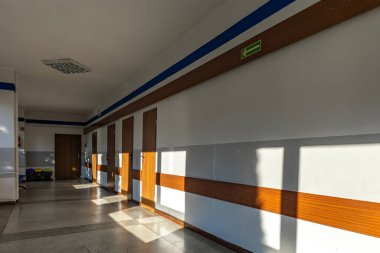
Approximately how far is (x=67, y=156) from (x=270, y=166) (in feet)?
42.9

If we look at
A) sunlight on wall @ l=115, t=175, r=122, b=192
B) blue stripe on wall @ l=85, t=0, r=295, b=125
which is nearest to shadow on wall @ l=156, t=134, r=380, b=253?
blue stripe on wall @ l=85, t=0, r=295, b=125

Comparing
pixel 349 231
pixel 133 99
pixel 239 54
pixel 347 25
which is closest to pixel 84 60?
pixel 133 99

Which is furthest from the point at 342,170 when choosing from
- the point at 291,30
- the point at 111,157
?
the point at 111,157

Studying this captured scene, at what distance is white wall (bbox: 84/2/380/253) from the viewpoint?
2.01 meters

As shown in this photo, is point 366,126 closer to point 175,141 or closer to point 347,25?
point 347,25

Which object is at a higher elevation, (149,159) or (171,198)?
(149,159)

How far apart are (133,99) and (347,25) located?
5.41m

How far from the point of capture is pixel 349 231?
81.5 inches

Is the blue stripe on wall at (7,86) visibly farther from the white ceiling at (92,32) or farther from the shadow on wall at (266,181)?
the shadow on wall at (266,181)

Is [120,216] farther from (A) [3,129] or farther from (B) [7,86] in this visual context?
(B) [7,86]

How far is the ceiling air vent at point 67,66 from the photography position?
5773mm

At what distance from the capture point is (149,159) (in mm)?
5863

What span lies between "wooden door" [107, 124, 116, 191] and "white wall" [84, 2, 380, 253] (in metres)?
5.26

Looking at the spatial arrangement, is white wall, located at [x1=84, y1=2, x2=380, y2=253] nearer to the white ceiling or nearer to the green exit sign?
the green exit sign
